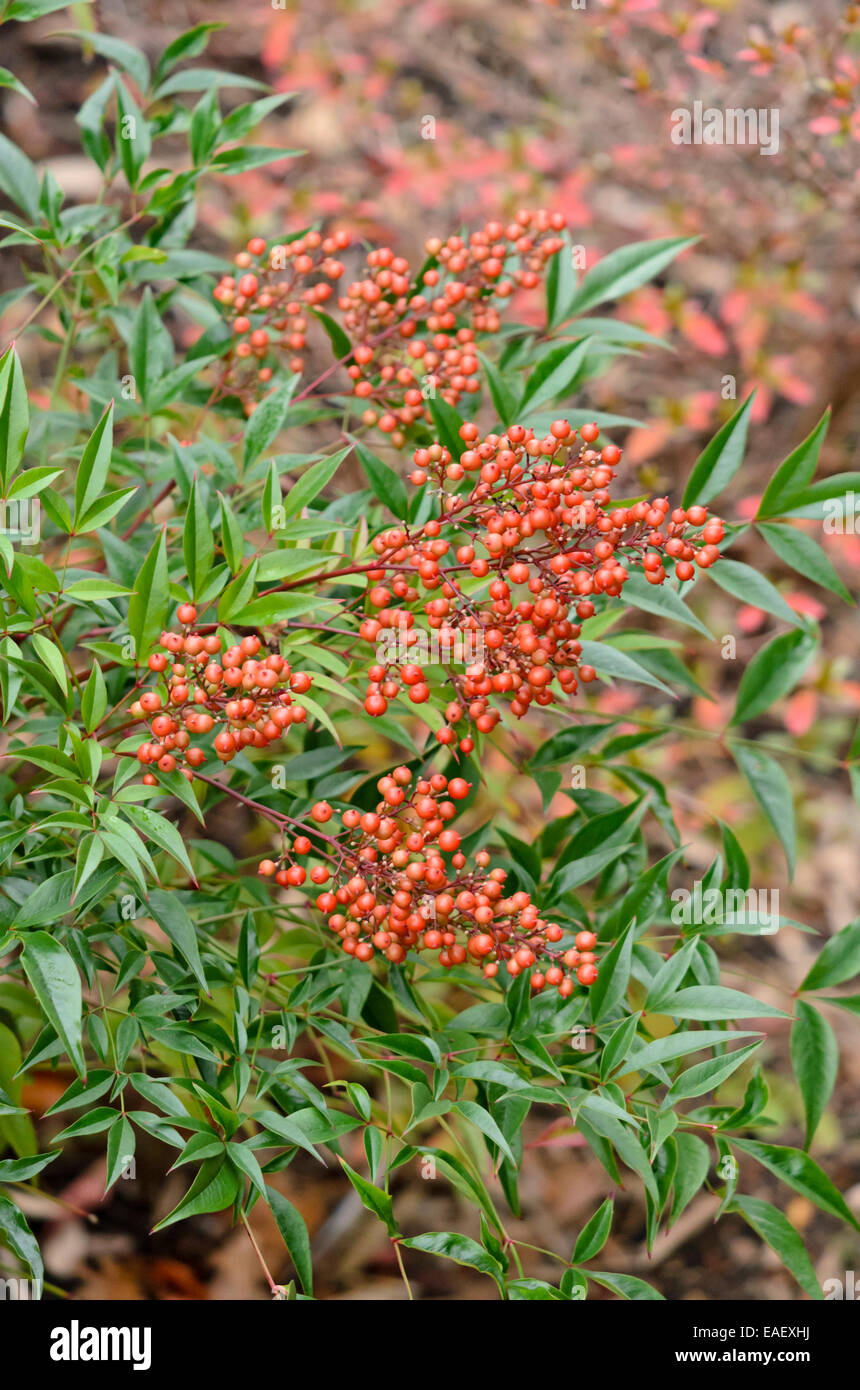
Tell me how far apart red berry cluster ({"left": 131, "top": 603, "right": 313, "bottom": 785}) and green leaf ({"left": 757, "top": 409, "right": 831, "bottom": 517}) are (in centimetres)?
48

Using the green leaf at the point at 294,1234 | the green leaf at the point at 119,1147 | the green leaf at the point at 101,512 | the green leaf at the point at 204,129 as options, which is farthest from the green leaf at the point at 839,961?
the green leaf at the point at 204,129

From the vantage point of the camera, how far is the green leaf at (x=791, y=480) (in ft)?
3.27

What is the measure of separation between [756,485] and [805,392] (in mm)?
253

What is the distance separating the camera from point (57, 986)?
77 centimetres

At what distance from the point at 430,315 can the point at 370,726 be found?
1.41 ft

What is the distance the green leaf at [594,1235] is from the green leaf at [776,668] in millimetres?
503

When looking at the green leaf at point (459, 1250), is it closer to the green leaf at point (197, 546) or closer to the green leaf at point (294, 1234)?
the green leaf at point (294, 1234)

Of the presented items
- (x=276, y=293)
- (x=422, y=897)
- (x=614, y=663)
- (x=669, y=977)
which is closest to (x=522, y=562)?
(x=614, y=663)

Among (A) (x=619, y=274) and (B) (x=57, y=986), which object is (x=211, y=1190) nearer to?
(B) (x=57, y=986)

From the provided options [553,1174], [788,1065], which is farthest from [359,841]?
[788,1065]

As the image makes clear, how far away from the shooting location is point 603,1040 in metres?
0.94

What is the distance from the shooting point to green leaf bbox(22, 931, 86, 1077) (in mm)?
753

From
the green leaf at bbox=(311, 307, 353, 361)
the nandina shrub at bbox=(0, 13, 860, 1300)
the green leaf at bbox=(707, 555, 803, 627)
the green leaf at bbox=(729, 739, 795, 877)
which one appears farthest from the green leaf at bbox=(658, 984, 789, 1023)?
the green leaf at bbox=(311, 307, 353, 361)

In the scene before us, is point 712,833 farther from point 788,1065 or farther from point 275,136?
point 275,136
